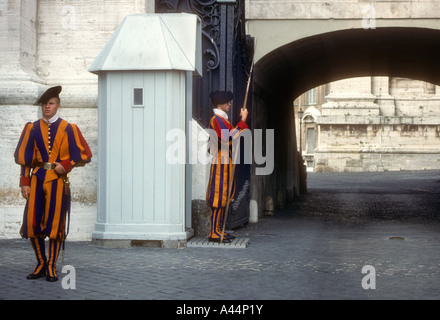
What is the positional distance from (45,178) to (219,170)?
134 inches

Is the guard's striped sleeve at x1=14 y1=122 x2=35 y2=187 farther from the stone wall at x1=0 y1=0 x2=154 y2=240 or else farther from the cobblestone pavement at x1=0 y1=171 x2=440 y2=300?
the stone wall at x1=0 y1=0 x2=154 y2=240

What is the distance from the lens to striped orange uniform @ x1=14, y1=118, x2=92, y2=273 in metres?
7.64

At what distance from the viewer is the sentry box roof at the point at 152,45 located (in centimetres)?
1018

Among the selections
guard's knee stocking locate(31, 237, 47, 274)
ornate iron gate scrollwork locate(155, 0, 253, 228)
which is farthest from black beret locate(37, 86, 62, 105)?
ornate iron gate scrollwork locate(155, 0, 253, 228)

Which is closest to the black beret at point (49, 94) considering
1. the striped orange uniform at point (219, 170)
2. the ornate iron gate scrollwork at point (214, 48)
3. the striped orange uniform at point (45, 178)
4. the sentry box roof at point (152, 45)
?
the striped orange uniform at point (45, 178)

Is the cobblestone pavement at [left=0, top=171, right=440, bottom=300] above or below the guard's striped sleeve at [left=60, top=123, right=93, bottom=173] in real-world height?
below

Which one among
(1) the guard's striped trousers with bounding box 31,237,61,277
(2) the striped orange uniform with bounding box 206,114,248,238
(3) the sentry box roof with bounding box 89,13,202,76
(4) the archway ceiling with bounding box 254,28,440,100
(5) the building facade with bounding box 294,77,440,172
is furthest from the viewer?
(5) the building facade with bounding box 294,77,440,172

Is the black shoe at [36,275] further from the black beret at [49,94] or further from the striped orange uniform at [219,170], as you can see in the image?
the striped orange uniform at [219,170]

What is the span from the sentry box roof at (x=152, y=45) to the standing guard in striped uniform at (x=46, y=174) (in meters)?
2.54

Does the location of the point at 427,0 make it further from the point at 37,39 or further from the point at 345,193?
the point at 345,193

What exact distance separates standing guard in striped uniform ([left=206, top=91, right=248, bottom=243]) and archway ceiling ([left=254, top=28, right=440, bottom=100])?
3.36 meters

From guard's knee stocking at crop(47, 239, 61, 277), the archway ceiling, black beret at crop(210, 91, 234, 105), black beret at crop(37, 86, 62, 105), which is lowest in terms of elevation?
guard's knee stocking at crop(47, 239, 61, 277)
